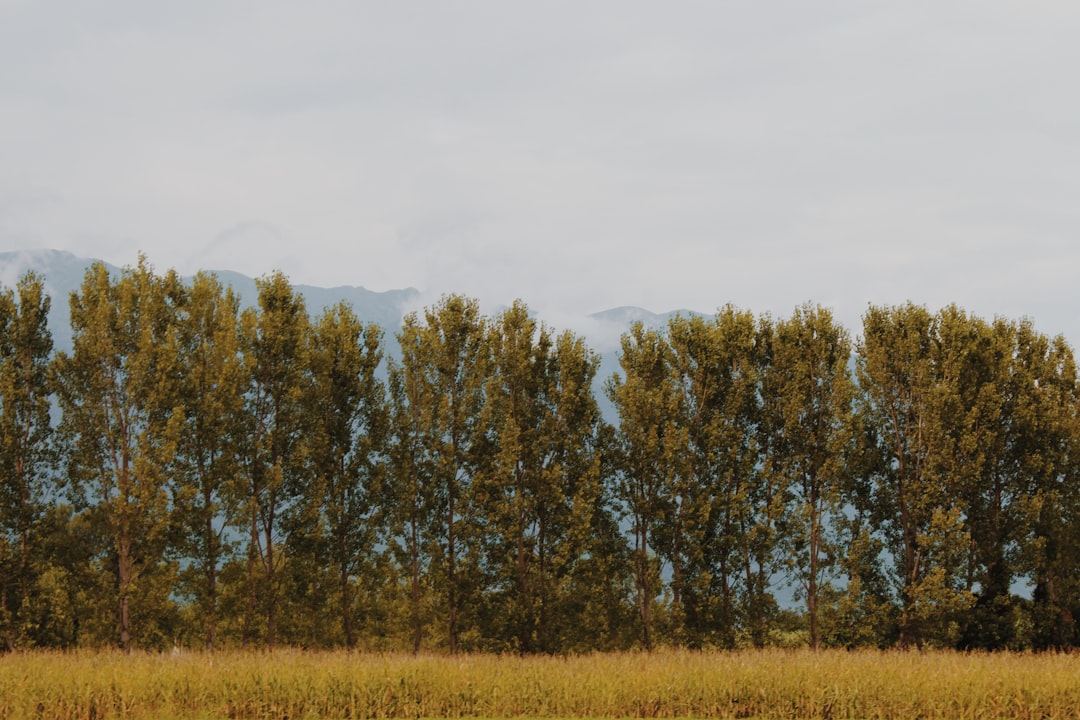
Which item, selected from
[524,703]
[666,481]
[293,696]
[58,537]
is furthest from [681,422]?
[58,537]

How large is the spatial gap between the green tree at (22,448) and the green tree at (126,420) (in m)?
1.75

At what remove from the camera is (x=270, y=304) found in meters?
39.2

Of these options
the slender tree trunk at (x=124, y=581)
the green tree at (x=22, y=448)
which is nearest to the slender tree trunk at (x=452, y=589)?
the slender tree trunk at (x=124, y=581)

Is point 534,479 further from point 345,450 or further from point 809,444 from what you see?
point 809,444

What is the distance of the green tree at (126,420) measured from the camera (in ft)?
114

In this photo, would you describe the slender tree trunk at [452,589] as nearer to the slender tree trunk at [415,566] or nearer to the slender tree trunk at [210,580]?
the slender tree trunk at [415,566]

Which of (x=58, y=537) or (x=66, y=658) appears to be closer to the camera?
(x=66, y=658)

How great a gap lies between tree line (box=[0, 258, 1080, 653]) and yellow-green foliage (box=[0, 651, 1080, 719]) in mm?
15676

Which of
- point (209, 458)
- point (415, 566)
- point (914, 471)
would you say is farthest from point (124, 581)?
point (914, 471)

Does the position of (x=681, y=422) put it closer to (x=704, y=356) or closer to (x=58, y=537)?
(x=704, y=356)

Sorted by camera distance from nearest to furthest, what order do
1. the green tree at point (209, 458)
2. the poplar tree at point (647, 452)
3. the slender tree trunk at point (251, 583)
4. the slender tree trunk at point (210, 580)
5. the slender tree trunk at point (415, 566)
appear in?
1. the slender tree trunk at point (251, 583)
2. the slender tree trunk at point (210, 580)
3. the green tree at point (209, 458)
4. the poplar tree at point (647, 452)
5. the slender tree trunk at point (415, 566)

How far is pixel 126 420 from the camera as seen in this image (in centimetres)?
3659

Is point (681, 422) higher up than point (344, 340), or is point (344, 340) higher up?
point (344, 340)

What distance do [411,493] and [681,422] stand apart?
480 inches
